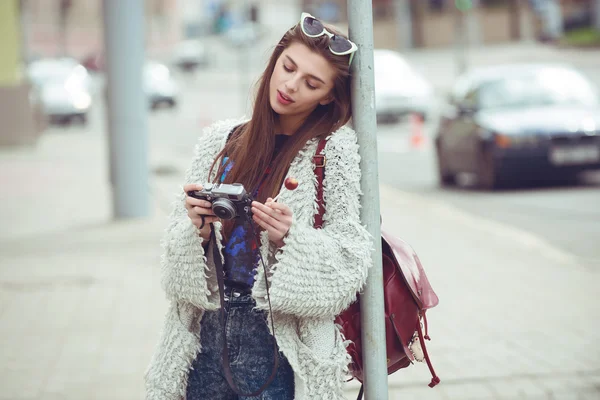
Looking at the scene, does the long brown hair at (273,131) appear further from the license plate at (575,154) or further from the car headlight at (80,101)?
the car headlight at (80,101)

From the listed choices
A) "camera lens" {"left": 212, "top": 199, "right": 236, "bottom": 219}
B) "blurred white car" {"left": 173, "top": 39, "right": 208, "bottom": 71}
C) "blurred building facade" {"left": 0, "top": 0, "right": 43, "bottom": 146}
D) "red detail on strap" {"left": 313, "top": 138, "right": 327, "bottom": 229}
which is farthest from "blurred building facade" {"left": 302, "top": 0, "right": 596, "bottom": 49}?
"camera lens" {"left": 212, "top": 199, "right": 236, "bottom": 219}

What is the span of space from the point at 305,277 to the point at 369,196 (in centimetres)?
30

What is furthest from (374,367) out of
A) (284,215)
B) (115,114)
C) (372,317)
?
(115,114)

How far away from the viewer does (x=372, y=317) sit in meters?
2.74

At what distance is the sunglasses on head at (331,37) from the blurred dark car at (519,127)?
998cm

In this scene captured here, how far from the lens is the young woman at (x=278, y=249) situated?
8.46ft

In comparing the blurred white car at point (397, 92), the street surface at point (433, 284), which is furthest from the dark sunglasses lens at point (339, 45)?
the blurred white car at point (397, 92)

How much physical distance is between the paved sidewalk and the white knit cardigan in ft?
6.99

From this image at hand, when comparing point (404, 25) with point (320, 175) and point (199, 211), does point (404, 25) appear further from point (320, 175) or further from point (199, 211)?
point (199, 211)

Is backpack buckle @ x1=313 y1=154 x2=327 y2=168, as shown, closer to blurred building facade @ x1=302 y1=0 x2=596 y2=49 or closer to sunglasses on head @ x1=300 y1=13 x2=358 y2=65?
sunglasses on head @ x1=300 y1=13 x2=358 y2=65

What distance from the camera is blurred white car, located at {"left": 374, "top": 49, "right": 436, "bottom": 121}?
25.8 meters

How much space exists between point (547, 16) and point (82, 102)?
82.6ft

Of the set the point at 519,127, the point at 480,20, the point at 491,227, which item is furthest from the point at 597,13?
the point at 491,227

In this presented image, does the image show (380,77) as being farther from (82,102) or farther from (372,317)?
(372,317)
